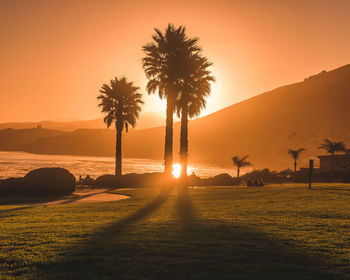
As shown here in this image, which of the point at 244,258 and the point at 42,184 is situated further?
the point at 42,184

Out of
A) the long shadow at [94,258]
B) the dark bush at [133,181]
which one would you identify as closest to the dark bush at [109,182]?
the dark bush at [133,181]

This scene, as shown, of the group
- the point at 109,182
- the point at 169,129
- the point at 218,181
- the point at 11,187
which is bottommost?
the point at 11,187

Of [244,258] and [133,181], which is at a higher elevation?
[133,181]

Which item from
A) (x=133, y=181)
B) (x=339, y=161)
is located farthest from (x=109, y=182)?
(x=339, y=161)

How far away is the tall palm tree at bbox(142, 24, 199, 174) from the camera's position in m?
33.8

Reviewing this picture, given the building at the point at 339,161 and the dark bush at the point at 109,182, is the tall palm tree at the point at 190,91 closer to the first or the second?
the dark bush at the point at 109,182

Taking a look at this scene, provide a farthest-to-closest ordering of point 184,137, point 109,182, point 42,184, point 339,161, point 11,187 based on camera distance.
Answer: point 339,161 → point 109,182 → point 184,137 → point 11,187 → point 42,184

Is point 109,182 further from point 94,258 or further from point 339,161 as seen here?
point 339,161

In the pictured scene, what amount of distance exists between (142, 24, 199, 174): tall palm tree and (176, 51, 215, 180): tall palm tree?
1.94ft

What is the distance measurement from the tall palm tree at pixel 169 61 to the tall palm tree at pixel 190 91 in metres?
0.59

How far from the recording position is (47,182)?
89.9 ft

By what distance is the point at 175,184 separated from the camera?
3500 cm

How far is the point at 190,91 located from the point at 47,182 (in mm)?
15013

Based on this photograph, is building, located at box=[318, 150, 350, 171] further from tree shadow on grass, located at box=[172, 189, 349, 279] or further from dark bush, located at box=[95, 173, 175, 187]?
tree shadow on grass, located at box=[172, 189, 349, 279]
